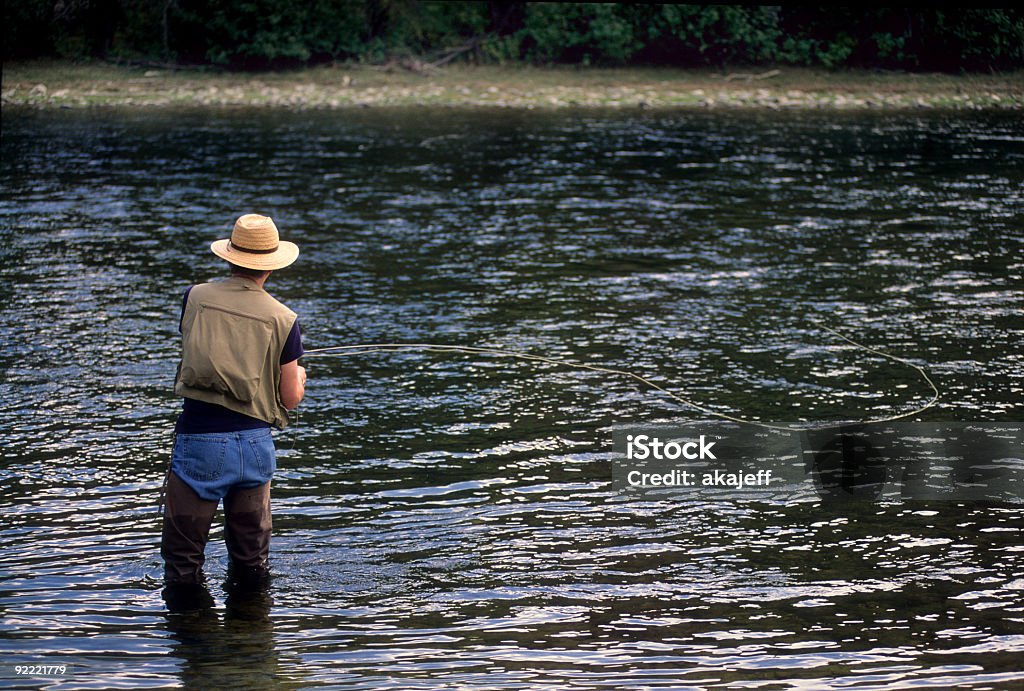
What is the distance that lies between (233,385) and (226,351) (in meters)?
0.15

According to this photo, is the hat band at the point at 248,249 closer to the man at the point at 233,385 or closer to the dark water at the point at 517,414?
the man at the point at 233,385


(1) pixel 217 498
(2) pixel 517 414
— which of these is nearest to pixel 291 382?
(1) pixel 217 498

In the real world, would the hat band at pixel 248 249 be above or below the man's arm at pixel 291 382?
above

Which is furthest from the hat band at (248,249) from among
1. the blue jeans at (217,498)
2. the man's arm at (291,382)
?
the blue jeans at (217,498)

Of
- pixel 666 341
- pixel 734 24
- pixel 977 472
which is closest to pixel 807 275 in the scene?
pixel 666 341

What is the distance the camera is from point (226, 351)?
5605mm

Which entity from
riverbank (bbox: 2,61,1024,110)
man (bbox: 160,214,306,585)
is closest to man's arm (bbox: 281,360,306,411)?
man (bbox: 160,214,306,585)

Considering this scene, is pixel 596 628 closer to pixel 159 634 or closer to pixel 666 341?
pixel 159 634

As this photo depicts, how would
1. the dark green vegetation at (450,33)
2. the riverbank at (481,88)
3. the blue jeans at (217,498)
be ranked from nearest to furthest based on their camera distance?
the blue jeans at (217,498) → the riverbank at (481,88) → the dark green vegetation at (450,33)

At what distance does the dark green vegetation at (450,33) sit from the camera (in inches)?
1300

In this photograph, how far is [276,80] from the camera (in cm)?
3447

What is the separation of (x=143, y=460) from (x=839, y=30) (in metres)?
28.3

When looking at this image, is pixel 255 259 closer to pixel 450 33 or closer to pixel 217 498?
pixel 217 498

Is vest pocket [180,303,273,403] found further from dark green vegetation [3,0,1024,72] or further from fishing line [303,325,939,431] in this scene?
dark green vegetation [3,0,1024,72]
